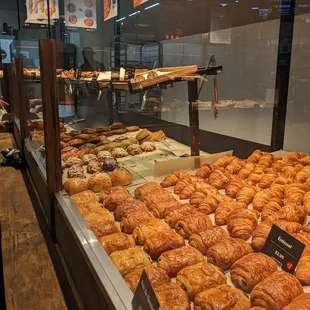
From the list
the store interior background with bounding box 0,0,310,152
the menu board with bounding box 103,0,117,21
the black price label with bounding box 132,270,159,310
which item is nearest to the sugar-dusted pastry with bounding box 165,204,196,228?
the black price label with bounding box 132,270,159,310

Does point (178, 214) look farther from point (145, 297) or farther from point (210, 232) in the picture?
point (145, 297)

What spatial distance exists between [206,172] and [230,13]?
1567 millimetres

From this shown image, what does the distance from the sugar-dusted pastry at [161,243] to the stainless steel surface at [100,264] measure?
15 centimetres

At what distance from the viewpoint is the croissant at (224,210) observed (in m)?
1.40

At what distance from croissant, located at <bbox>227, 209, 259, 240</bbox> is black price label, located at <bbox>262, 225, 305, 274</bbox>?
0.17 meters

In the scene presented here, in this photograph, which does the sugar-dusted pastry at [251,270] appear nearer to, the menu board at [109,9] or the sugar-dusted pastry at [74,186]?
the sugar-dusted pastry at [74,186]

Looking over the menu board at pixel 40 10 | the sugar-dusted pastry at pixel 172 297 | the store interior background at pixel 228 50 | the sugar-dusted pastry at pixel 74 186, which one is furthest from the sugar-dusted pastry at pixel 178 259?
the menu board at pixel 40 10

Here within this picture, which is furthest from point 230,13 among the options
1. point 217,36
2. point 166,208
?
point 166,208

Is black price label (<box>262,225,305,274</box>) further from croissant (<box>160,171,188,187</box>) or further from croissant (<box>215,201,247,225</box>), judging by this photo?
croissant (<box>160,171,188,187</box>)

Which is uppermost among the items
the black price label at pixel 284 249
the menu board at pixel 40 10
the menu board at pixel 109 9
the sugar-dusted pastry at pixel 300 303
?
the menu board at pixel 40 10

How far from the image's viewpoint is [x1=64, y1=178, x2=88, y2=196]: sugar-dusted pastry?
66.2 inches

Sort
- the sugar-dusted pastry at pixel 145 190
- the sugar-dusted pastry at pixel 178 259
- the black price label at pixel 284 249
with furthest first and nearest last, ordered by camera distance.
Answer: the sugar-dusted pastry at pixel 145 190
the sugar-dusted pastry at pixel 178 259
the black price label at pixel 284 249

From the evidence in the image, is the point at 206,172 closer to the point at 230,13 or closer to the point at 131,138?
the point at 131,138

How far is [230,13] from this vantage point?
2.86 metres
